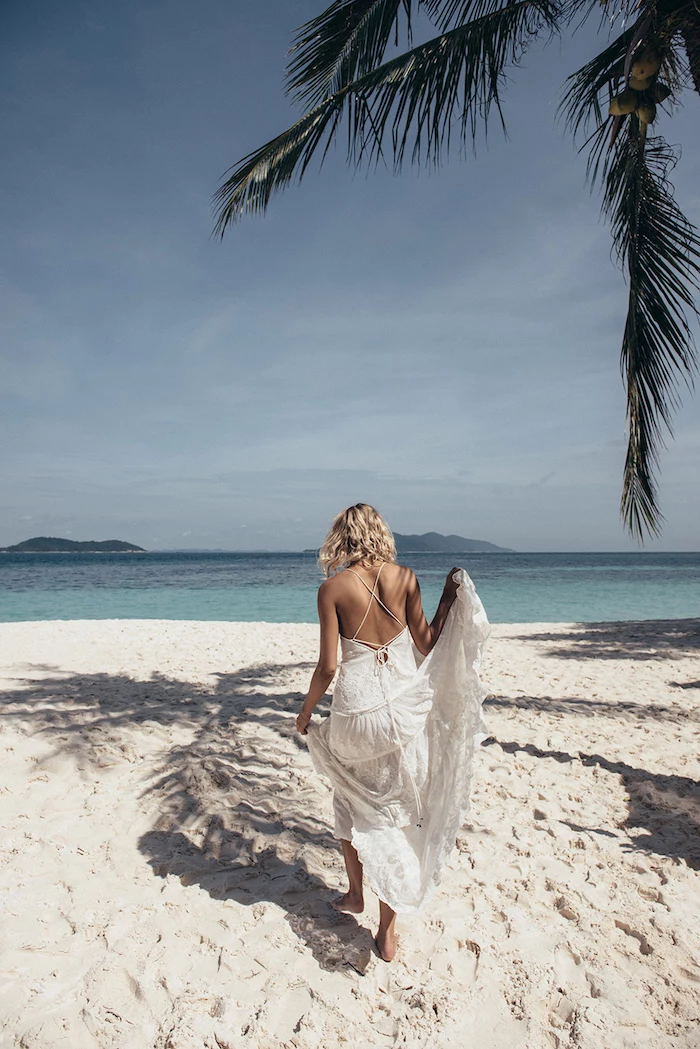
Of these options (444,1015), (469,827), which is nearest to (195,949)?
(444,1015)

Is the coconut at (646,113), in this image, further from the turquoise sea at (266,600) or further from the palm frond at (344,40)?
the turquoise sea at (266,600)

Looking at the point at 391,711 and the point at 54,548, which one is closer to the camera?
the point at 391,711

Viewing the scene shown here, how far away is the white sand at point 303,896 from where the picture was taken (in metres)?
2.34

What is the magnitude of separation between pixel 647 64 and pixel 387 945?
191 inches

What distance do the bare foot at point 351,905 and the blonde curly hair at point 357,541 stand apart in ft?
5.48

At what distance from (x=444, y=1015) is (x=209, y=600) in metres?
26.8

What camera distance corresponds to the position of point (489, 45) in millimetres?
4355

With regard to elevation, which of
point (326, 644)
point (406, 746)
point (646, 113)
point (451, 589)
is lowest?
point (406, 746)

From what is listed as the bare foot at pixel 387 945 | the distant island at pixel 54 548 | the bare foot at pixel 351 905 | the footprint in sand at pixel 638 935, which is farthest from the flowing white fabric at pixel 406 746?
the distant island at pixel 54 548

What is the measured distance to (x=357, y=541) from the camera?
270cm

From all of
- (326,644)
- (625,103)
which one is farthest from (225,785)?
(625,103)

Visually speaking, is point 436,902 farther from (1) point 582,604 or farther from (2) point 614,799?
(1) point 582,604

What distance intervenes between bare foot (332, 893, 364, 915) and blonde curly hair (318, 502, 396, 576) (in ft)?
5.48

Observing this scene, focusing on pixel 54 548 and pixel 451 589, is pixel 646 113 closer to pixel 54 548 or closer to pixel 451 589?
pixel 451 589
